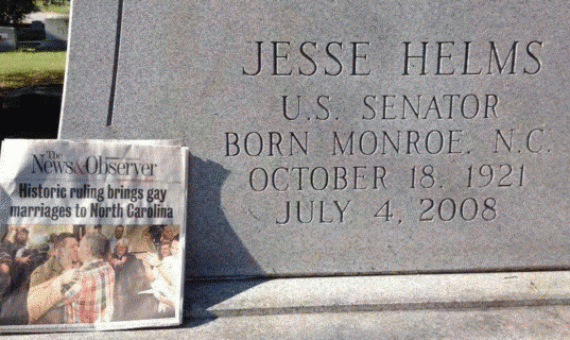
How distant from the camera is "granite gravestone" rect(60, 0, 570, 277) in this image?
9.40 ft

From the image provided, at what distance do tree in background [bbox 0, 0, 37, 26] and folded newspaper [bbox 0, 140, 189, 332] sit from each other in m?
8.32

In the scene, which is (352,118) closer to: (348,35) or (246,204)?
(348,35)

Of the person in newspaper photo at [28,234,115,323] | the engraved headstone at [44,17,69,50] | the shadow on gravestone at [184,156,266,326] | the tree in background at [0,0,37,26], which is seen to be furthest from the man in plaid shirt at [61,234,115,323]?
the engraved headstone at [44,17,69,50]

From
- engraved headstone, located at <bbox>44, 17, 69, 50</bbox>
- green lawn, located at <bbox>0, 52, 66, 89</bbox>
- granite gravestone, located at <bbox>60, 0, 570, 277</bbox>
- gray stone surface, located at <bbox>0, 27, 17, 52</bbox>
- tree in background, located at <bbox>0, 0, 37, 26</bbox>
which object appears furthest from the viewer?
engraved headstone, located at <bbox>44, 17, 69, 50</bbox>

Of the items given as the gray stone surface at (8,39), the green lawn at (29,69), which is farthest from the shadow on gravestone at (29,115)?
the gray stone surface at (8,39)

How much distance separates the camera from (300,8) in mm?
2857

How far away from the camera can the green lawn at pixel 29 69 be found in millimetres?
9883

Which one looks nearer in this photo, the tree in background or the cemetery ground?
the cemetery ground

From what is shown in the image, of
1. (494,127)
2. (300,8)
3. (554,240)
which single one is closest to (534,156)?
(494,127)

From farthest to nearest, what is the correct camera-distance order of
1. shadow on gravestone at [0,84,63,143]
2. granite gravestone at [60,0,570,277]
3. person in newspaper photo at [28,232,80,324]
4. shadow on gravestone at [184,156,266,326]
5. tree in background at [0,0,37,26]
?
tree in background at [0,0,37,26], shadow on gravestone at [0,84,63,143], shadow on gravestone at [184,156,266,326], granite gravestone at [60,0,570,277], person in newspaper photo at [28,232,80,324]

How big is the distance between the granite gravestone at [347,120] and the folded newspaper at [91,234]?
7.1 inches

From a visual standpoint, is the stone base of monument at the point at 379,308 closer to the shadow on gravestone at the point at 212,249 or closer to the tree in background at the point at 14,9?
the shadow on gravestone at the point at 212,249

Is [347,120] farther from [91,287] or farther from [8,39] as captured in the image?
[8,39]

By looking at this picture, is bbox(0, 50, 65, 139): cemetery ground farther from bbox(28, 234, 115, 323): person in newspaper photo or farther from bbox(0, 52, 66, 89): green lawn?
bbox(28, 234, 115, 323): person in newspaper photo
